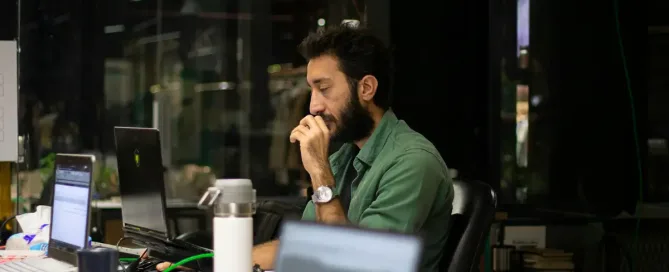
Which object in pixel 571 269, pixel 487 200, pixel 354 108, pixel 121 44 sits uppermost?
pixel 121 44

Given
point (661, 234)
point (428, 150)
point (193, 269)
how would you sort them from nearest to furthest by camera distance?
point (193, 269), point (428, 150), point (661, 234)

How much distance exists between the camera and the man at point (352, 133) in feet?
7.97

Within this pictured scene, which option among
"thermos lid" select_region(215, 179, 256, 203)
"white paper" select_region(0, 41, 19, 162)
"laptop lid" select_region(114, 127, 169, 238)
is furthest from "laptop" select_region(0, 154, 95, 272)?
"white paper" select_region(0, 41, 19, 162)

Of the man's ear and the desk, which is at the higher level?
the man's ear

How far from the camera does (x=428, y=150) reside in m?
2.42

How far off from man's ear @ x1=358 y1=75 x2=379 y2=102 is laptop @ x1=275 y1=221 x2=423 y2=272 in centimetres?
135

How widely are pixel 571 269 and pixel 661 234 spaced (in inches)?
20.2

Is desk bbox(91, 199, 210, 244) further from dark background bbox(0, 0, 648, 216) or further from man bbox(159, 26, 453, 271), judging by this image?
man bbox(159, 26, 453, 271)

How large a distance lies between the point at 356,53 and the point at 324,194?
18.4 inches

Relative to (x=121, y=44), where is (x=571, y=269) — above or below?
below

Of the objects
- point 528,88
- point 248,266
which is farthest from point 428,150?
point 528,88

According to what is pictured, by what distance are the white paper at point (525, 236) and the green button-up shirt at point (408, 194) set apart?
229 centimetres

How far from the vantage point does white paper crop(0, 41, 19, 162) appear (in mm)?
4180

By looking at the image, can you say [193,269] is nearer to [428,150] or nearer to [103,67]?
[428,150]
